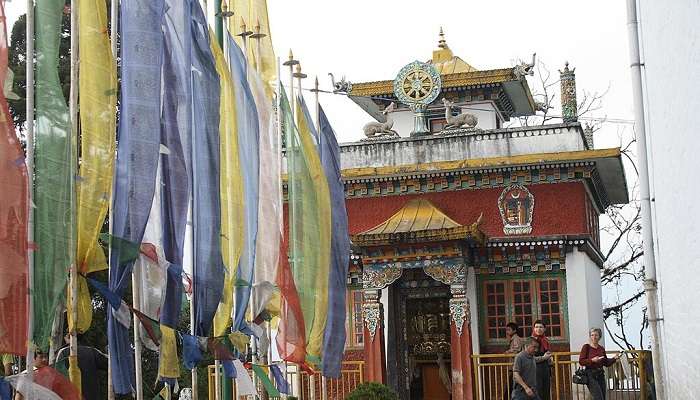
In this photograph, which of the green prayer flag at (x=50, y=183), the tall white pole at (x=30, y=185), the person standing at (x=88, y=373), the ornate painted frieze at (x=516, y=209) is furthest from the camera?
the ornate painted frieze at (x=516, y=209)

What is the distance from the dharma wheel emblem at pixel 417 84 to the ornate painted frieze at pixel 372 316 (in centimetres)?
526

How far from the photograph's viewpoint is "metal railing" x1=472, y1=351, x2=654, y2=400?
1906cm

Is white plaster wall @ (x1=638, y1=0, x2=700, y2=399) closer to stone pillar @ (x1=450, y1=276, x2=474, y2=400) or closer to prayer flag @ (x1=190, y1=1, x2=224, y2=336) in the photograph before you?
prayer flag @ (x1=190, y1=1, x2=224, y2=336)

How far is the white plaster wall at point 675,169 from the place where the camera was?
26.6ft

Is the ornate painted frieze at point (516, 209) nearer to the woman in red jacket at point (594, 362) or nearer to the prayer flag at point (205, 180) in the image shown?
the woman in red jacket at point (594, 362)

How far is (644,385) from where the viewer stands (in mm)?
18781

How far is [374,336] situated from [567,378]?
3.87 meters

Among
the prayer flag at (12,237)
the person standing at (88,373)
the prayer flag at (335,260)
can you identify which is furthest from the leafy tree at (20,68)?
the prayer flag at (12,237)

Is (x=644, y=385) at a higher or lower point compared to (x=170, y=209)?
lower

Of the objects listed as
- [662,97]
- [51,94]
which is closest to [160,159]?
[51,94]

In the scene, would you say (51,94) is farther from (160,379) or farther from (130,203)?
(160,379)

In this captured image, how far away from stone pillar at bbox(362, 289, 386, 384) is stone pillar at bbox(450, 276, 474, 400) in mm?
1488

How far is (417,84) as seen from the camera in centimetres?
2492

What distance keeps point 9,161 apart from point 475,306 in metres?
14.4
